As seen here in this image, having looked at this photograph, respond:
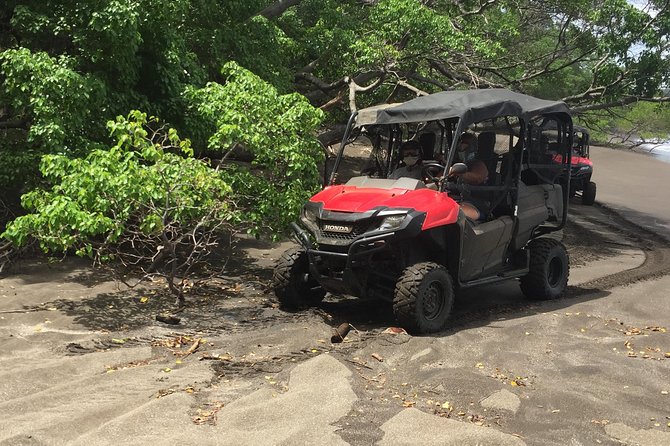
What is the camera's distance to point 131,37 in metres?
9.73

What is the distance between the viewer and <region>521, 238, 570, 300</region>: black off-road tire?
9172mm

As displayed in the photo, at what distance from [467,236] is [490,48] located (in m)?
8.16

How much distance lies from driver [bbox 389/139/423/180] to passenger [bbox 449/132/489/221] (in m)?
0.50

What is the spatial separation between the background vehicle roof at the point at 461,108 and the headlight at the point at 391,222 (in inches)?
Result: 53.3

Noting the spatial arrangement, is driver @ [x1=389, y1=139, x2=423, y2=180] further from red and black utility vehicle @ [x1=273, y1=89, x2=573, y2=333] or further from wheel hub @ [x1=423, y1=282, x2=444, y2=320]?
wheel hub @ [x1=423, y1=282, x2=444, y2=320]

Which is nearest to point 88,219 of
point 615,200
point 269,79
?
point 269,79

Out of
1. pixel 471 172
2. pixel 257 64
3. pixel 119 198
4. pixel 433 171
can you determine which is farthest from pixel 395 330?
pixel 257 64

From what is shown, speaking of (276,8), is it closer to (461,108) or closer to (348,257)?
(461,108)

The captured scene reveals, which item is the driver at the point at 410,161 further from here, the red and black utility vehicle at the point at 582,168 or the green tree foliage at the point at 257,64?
the red and black utility vehicle at the point at 582,168

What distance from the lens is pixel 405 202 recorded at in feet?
24.6

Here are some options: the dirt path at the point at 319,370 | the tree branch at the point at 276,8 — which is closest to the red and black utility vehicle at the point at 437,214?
the dirt path at the point at 319,370

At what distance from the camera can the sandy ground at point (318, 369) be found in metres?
4.84

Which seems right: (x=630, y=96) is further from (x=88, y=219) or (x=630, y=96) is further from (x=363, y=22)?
(x=88, y=219)

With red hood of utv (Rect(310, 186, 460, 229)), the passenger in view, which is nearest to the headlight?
red hood of utv (Rect(310, 186, 460, 229))
